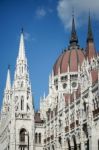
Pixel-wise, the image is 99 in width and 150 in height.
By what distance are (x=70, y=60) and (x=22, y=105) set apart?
2466cm

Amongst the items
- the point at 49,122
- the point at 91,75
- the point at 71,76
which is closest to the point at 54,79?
the point at 71,76

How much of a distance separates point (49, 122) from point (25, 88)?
440 inches

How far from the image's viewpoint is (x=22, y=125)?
91062 millimetres

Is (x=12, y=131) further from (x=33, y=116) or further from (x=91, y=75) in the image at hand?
(x=91, y=75)

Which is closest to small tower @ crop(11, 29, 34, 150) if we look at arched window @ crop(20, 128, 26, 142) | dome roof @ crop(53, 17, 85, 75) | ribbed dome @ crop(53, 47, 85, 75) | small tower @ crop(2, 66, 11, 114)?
arched window @ crop(20, 128, 26, 142)

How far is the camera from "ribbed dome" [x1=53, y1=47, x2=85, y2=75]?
111438mm

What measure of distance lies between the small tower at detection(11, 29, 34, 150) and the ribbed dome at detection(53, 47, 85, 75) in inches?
615

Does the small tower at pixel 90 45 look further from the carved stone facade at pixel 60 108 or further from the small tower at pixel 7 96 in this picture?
the small tower at pixel 7 96

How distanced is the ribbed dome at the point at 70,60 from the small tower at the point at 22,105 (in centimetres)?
1561

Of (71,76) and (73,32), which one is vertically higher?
(73,32)

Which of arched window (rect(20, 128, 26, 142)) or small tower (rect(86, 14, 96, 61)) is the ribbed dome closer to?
small tower (rect(86, 14, 96, 61))

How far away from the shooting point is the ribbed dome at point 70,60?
11144 centimetres

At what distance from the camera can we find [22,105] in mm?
94688

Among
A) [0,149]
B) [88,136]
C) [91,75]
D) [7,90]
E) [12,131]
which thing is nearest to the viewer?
[88,136]
